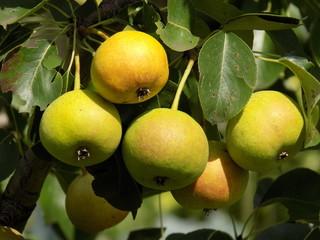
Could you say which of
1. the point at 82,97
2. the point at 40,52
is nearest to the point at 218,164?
the point at 82,97

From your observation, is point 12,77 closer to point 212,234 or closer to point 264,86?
point 212,234

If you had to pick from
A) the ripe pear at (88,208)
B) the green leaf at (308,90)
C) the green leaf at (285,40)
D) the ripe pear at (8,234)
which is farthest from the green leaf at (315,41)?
the ripe pear at (8,234)

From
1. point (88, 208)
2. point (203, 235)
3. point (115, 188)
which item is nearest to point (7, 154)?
point (88, 208)

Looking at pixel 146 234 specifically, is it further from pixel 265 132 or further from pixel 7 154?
pixel 265 132

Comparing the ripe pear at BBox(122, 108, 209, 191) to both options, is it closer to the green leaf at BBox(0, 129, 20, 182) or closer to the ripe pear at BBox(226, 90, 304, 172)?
the ripe pear at BBox(226, 90, 304, 172)

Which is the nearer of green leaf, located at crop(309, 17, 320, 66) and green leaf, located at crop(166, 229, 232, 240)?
green leaf, located at crop(166, 229, 232, 240)

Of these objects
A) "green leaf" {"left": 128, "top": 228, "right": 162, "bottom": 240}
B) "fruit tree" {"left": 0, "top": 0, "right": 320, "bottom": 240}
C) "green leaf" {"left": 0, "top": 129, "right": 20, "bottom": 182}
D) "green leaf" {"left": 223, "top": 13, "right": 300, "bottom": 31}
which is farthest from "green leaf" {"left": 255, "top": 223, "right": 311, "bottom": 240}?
"green leaf" {"left": 0, "top": 129, "right": 20, "bottom": 182}

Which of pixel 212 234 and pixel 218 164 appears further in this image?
pixel 212 234
